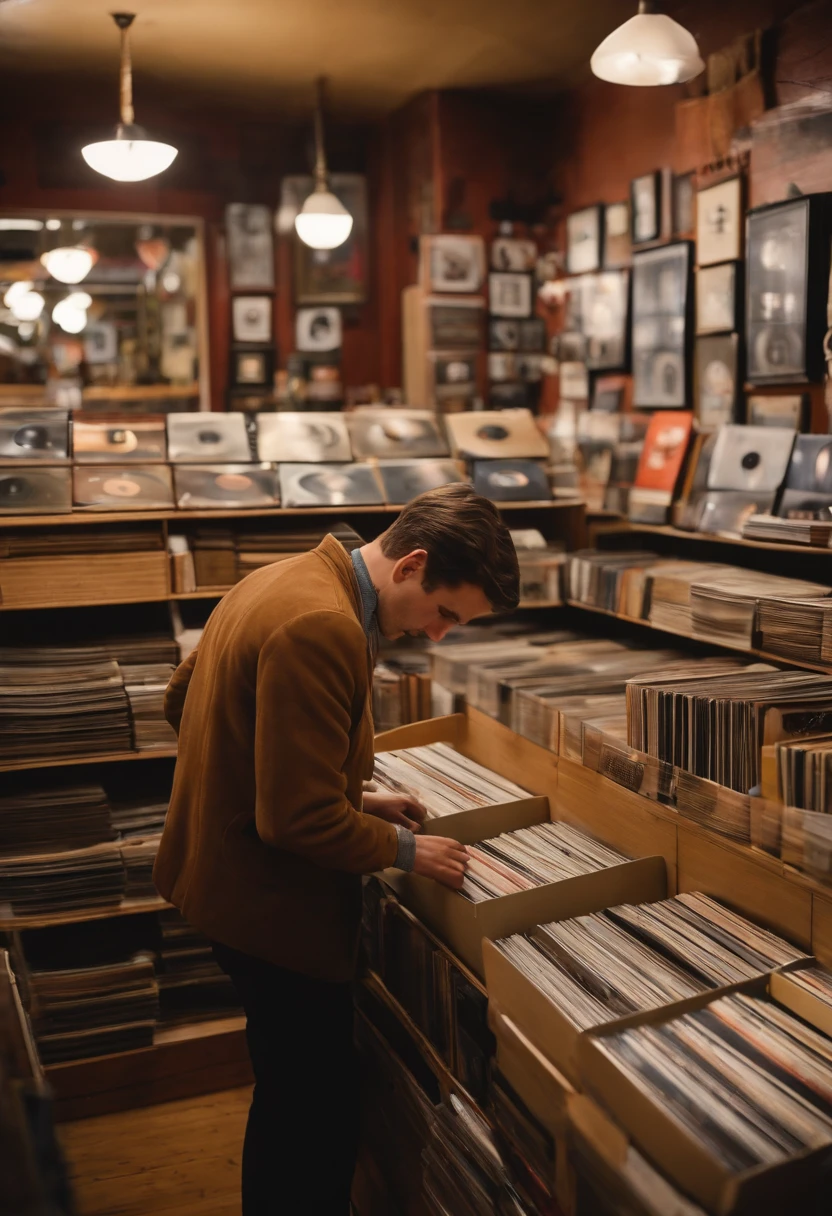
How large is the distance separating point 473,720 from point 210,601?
3.73 ft

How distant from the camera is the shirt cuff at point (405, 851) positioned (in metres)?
1.85

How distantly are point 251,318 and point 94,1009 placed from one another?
363 centimetres

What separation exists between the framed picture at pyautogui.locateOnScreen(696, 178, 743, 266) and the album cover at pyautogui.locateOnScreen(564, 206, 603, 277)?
28.6 inches

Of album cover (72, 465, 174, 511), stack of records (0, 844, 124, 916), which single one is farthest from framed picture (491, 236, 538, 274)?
stack of records (0, 844, 124, 916)

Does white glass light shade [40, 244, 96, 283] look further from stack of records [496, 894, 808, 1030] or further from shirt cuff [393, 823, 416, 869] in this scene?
stack of records [496, 894, 808, 1030]

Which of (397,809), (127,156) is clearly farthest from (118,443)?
(397,809)

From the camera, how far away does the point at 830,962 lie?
1.63 m

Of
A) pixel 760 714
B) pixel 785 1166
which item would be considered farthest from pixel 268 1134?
pixel 760 714

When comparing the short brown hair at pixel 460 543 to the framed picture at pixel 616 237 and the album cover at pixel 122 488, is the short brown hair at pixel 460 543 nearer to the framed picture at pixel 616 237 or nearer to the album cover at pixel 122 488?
the album cover at pixel 122 488

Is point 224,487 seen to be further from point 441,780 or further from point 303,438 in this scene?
point 441,780

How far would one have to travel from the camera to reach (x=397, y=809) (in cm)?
213

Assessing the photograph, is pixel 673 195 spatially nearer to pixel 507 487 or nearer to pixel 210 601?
pixel 507 487

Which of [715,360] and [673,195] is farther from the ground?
[673,195]

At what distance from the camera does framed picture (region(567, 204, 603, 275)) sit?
4121 mm
